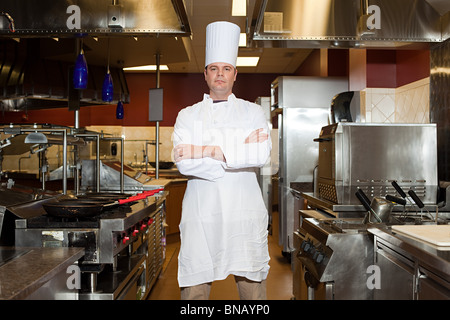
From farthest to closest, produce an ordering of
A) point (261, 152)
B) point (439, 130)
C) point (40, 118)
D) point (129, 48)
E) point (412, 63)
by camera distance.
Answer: point (40, 118) → point (129, 48) → point (412, 63) → point (439, 130) → point (261, 152)

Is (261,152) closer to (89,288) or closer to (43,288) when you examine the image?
(43,288)

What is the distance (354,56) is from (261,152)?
3.43 meters

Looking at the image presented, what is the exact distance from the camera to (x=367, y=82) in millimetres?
4137

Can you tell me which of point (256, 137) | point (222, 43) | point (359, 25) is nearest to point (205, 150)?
point (256, 137)

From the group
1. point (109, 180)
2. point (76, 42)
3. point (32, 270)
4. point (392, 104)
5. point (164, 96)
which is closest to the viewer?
point (32, 270)

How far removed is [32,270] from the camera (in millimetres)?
1346

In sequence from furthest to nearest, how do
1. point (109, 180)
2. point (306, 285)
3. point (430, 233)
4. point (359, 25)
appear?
point (109, 180)
point (359, 25)
point (306, 285)
point (430, 233)

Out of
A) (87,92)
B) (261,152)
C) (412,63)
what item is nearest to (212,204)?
(261,152)

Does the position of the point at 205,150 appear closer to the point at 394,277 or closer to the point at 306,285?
the point at 394,277

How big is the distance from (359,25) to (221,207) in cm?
188

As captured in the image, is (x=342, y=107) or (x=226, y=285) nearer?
(x=342, y=107)

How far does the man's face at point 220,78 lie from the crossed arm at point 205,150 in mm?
252

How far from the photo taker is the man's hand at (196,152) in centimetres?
170

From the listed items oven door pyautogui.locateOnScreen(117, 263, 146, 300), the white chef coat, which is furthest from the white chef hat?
oven door pyautogui.locateOnScreen(117, 263, 146, 300)
